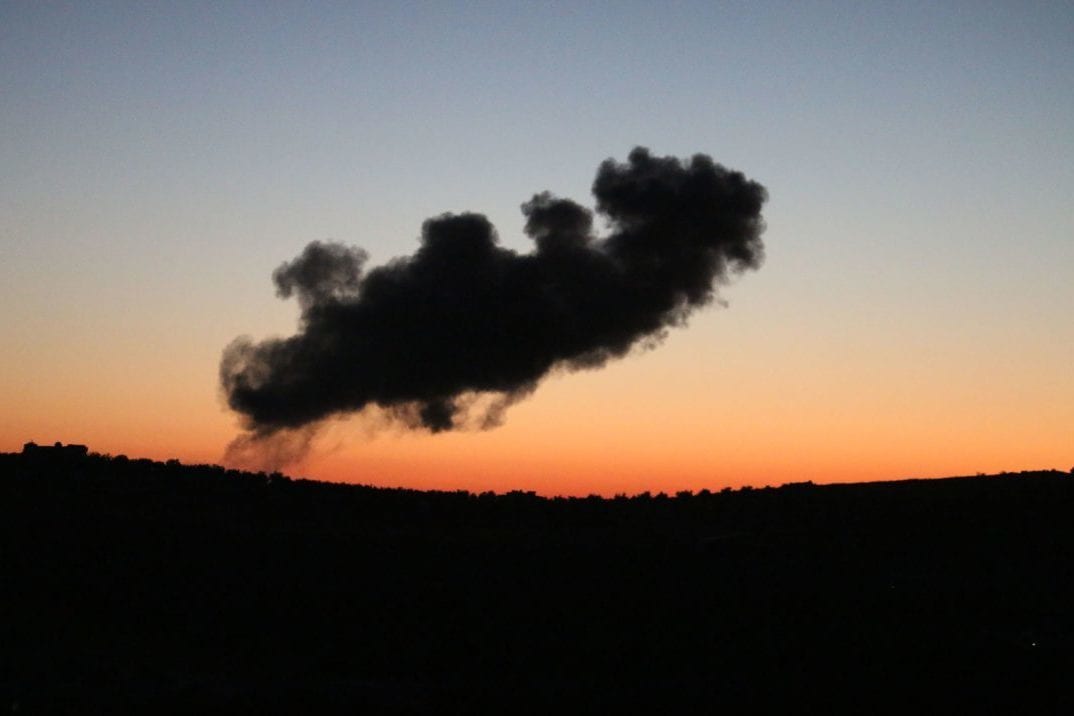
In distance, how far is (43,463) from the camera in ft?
163

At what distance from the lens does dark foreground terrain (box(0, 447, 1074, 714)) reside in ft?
75.4

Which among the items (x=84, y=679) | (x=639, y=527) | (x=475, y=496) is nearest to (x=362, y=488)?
(x=475, y=496)

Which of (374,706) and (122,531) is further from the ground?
(122,531)

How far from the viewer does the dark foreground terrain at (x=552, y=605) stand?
75.4 feet

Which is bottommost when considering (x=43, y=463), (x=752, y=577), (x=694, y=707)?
(x=694, y=707)

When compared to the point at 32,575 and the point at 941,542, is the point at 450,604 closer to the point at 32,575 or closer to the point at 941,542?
the point at 32,575

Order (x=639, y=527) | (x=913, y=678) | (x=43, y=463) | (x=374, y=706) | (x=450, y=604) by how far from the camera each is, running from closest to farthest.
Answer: (x=374, y=706)
(x=913, y=678)
(x=450, y=604)
(x=639, y=527)
(x=43, y=463)

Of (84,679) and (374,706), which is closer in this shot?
(374,706)

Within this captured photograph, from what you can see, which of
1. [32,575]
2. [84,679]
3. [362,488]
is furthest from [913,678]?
[362,488]

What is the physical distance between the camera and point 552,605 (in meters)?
29.9

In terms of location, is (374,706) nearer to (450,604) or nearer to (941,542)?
(450,604)

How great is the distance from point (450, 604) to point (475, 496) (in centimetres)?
2063

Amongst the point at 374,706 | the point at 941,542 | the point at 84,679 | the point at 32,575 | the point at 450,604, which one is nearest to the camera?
the point at 374,706

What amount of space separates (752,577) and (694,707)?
9.93 meters
